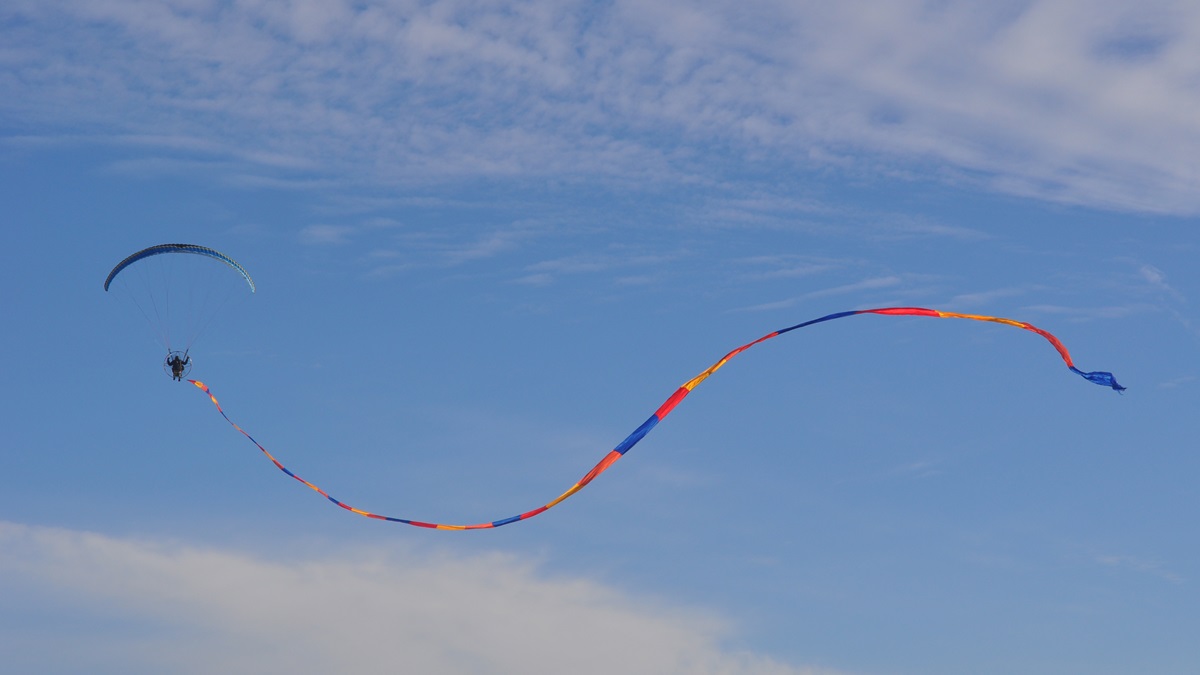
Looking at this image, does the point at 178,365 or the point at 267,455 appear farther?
the point at 178,365

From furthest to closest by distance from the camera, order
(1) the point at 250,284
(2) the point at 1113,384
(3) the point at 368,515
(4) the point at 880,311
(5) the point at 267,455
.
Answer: (1) the point at 250,284, (5) the point at 267,455, (3) the point at 368,515, (4) the point at 880,311, (2) the point at 1113,384

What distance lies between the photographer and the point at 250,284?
74.0 m

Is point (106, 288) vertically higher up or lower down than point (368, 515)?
higher up

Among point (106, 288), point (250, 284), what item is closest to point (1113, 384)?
point (250, 284)

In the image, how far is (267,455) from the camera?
212 feet

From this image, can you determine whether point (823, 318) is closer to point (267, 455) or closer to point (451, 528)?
point (451, 528)

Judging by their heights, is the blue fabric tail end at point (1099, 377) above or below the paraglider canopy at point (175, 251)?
below

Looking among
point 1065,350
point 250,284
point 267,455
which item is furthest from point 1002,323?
point 250,284

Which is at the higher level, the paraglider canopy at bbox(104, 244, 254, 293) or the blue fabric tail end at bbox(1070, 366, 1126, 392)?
the paraglider canopy at bbox(104, 244, 254, 293)

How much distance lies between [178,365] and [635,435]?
29.9 meters

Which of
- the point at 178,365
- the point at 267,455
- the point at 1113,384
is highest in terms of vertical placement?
the point at 178,365

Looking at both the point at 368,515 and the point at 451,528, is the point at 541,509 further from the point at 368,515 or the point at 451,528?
the point at 368,515

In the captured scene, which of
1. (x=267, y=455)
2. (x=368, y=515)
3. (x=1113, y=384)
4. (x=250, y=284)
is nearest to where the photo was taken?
(x=1113, y=384)

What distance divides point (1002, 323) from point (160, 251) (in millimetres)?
39455
